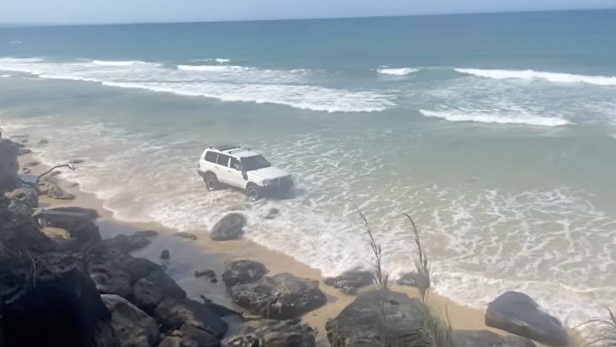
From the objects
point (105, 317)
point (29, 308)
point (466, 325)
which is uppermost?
point (29, 308)

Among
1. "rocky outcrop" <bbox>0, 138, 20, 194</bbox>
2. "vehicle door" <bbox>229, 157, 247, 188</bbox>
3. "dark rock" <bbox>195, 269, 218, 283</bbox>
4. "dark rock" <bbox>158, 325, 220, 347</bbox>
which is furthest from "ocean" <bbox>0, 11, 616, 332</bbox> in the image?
"dark rock" <bbox>158, 325, 220, 347</bbox>

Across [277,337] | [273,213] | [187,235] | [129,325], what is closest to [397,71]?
[273,213]

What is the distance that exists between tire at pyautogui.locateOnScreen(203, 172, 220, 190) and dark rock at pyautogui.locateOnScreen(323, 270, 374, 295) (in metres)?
9.09

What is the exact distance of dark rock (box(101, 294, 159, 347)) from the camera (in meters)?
11.3

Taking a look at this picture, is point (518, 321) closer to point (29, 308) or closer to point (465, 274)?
point (465, 274)

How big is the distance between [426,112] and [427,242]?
843 inches

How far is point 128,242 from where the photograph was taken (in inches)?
765

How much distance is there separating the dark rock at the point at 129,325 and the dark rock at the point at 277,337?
1.60 m

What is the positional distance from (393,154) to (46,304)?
2169 cm

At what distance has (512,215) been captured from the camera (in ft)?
69.4

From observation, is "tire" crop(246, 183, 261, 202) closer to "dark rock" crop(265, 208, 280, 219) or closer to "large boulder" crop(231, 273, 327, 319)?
"dark rock" crop(265, 208, 280, 219)

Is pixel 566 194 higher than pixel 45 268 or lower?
lower

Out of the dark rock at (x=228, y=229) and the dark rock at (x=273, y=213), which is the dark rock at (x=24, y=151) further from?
the dark rock at (x=273, y=213)

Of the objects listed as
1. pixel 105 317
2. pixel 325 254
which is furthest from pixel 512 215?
pixel 105 317
